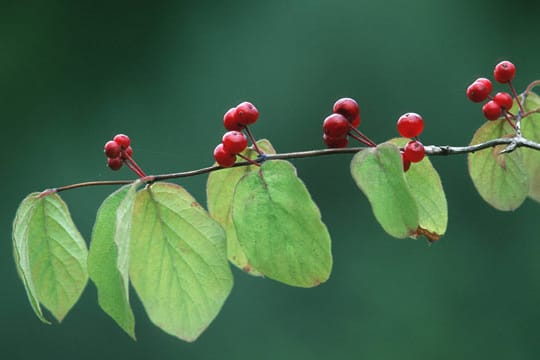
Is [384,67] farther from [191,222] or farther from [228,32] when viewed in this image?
[191,222]

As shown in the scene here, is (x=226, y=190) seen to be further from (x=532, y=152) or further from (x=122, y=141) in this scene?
(x=532, y=152)

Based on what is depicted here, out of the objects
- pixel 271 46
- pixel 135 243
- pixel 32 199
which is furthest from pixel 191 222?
pixel 271 46

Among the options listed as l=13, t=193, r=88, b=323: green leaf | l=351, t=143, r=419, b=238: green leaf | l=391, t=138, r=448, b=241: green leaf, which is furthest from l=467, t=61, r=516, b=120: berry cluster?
l=13, t=193, r=88, b=323: green leaf

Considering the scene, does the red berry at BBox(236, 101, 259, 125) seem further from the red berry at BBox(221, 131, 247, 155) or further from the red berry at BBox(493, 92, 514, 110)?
the red berry at BBox(493, 92, 514, 110)

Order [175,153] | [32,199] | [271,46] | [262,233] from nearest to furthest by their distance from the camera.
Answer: [262,233] < [32,199] < [175,153] < [271,46]

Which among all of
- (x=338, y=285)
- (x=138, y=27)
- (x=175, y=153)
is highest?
(x=138, y=27)

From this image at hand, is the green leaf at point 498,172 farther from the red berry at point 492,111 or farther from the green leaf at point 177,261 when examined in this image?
the green leaf at point 177,261
